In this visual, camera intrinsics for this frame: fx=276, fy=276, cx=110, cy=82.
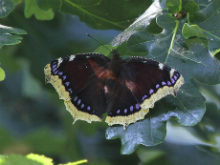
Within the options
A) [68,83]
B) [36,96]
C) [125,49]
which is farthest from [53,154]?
[125,49]

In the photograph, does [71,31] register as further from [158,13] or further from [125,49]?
[158,13]

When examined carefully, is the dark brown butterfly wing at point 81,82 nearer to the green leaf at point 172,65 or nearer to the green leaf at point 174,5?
the green leaf at point 172,65

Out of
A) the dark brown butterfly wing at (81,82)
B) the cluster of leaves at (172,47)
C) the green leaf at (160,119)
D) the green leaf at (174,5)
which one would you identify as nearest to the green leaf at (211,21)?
the cluster of leaves at (172,47)

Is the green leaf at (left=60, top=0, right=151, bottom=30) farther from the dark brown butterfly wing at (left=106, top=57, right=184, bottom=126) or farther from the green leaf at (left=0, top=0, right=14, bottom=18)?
the dark brown butterfly wing at (left=106, top=57, right=184, bottom=126)

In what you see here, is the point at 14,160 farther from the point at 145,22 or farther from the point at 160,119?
the point at 145,22

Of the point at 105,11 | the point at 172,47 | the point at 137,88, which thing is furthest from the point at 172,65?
the point at 105,11

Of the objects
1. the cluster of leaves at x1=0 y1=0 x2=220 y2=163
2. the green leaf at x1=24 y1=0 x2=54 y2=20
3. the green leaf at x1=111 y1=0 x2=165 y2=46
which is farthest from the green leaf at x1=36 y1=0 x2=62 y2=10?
the green leaf at x1=111 y1=0 x2=165 y2=46

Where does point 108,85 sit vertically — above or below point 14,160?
below
